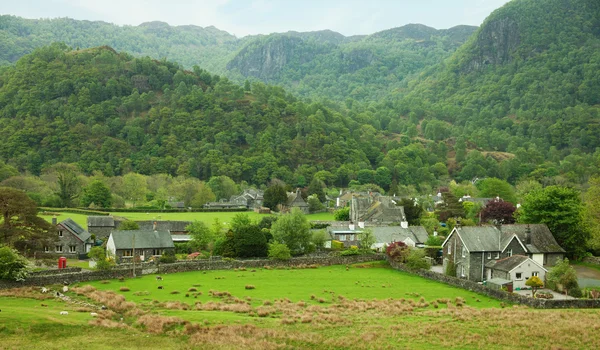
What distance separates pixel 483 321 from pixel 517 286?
16.1m

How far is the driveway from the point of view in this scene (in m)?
49.1

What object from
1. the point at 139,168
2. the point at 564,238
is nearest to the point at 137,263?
the point at 564,238

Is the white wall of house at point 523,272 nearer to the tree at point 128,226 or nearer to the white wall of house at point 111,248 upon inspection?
the white wall of house at point 111,248

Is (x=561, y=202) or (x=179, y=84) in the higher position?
(x=179, y=84)

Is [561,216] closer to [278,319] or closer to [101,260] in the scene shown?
[278,319]

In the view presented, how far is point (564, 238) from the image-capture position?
195 feet

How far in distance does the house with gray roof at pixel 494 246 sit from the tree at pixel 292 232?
1700cm

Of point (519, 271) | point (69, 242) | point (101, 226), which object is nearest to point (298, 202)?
point (101, 226)

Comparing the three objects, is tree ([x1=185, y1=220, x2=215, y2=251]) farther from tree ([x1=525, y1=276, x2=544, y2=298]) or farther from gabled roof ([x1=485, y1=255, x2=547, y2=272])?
tree ([x1=525, y1=276, x2=544, y2=298])

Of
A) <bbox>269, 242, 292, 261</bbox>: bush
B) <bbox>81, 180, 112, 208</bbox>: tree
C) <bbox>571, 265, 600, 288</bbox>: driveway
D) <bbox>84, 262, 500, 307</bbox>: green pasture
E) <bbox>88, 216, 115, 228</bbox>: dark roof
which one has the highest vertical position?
<bbox>81, 180, 112, 208</bbox>: tree

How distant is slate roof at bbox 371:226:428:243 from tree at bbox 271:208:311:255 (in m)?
11.0

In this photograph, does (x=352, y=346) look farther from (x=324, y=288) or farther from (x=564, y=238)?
(x=564, y=238)

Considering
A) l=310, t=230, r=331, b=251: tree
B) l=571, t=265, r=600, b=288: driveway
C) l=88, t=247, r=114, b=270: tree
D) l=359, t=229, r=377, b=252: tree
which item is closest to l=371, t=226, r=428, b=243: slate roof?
l=359, t=229, r=377, b=252: tree

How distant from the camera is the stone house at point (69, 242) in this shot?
64.5 meters
